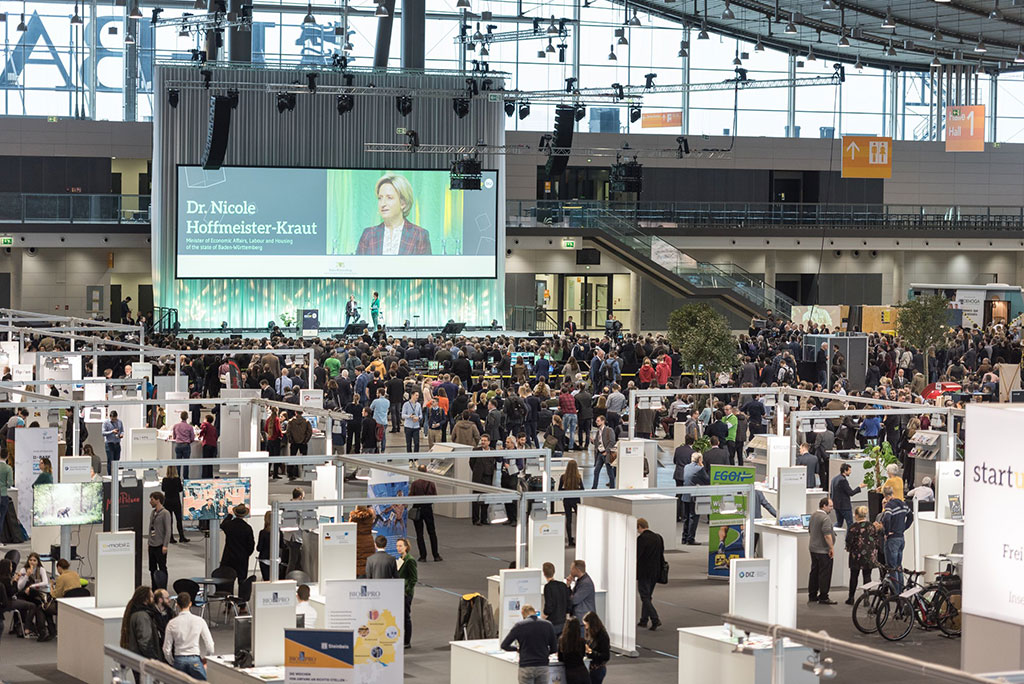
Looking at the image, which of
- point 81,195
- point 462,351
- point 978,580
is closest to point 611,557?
point 978,580

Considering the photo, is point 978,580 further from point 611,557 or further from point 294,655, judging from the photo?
point 611,557

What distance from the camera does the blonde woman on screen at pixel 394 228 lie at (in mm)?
39625

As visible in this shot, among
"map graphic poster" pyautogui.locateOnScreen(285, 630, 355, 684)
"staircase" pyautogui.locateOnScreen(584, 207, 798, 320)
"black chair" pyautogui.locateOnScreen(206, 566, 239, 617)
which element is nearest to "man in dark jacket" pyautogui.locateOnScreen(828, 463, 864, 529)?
"black chair" pyautogui.locateOnScreen(206, 566, 239, 617)

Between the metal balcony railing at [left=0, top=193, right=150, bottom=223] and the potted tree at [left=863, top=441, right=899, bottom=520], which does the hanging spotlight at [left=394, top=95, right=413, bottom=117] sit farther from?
the potted tree at [left=863, top=441, right=899, bottom=520]

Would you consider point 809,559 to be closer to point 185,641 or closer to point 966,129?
point 185,641

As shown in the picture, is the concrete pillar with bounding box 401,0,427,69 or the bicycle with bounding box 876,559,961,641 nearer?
the bicycle with bounding box 876,559,961,641

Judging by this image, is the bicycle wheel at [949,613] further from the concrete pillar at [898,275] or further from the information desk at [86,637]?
the concrete pillar at [898,275]

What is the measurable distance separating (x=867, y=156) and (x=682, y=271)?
666 centimetres

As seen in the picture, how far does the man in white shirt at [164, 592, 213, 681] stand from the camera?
1062 centimetres

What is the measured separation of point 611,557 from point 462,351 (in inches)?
625

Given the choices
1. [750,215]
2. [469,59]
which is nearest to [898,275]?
[750,215]

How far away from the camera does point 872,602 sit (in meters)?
13.5

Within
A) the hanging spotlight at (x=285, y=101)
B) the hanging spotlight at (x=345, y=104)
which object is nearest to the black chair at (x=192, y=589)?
the hanging spotlight at (x=285, y=101)

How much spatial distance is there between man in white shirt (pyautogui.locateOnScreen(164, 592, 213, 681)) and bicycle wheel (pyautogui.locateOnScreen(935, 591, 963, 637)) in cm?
643
